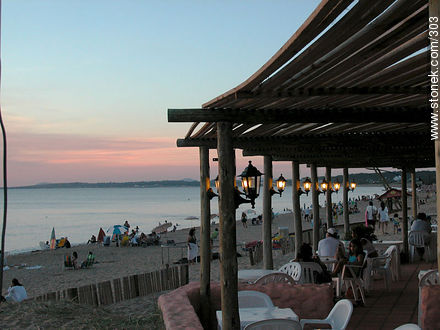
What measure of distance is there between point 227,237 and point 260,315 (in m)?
0.92

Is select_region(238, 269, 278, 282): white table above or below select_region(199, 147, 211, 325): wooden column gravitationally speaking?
below

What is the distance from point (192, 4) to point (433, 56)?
342 inches

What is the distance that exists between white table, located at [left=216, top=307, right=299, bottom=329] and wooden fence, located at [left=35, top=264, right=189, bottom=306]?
5769 mm

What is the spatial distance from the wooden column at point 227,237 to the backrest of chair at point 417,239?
7.54m

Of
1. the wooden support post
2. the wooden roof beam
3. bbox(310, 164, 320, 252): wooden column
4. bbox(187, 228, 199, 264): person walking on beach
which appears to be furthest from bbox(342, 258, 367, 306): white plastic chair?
bbox(187, 228, 199, 264): person walking on beach

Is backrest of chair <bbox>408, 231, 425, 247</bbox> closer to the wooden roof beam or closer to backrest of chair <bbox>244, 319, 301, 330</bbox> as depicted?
the wooden roof beam

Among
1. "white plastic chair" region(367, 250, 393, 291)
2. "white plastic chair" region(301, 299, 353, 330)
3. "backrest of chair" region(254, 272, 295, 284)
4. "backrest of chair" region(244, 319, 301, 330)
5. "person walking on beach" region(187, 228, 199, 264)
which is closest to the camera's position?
"backrest of chair" region(244, 319, 301, 330)

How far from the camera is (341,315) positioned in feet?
16.3

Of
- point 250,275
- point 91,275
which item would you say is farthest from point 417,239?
point 91,275

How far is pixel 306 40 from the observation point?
10.1 feet

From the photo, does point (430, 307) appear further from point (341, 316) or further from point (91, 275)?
point (91, 275)

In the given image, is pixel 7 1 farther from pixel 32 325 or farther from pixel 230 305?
pixel 32 325

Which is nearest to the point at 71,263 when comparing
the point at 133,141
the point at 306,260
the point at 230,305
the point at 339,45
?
the point at 306,260

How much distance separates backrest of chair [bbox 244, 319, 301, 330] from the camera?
442 centimetres
